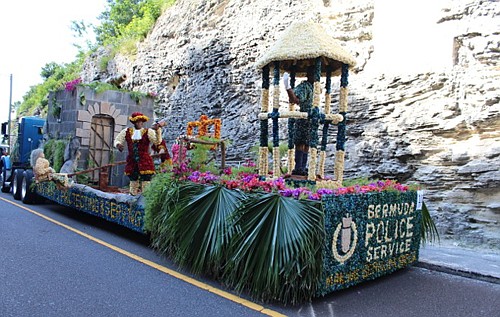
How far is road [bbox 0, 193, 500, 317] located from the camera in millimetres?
3858

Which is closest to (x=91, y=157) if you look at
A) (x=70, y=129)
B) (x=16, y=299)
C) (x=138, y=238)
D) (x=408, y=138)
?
(x=70, y=129)

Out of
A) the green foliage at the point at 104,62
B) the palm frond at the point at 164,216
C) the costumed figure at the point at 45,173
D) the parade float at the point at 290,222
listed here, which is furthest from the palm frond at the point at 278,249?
the green foliage at the point at 104,62

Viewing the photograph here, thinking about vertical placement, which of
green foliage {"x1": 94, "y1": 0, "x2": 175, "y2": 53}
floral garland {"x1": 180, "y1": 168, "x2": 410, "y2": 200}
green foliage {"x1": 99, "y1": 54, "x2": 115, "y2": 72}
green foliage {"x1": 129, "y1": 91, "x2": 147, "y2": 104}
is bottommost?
floral garland {"x1": 180, "y1": 168, "x2": 410, "y2": 200}

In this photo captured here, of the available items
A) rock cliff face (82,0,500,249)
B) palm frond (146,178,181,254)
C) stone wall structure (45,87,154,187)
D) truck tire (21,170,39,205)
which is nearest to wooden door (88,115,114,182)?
stone wall structure (45,87,154,187)

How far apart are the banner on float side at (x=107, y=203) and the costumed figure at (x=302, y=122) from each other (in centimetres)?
245

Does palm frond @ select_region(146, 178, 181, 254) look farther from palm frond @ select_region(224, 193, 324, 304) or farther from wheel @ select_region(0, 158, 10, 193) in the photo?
wheel @ select_region(0, 158, 10, 193)

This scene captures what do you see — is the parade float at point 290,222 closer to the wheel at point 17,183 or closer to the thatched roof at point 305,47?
the thatched roof at point 305,47

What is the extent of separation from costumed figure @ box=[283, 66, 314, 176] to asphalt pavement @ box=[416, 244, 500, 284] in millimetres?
2320

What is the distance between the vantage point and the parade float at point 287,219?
4.02 m

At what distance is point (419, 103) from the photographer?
923 centimetres

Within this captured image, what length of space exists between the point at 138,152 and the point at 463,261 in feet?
18.2

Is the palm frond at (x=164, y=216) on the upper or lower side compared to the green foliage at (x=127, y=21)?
lower

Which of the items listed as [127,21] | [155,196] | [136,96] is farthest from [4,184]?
[127,21]

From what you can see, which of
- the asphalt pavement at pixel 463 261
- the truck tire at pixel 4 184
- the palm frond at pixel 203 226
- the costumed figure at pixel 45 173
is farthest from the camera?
the truck tire at pixel 4 184
